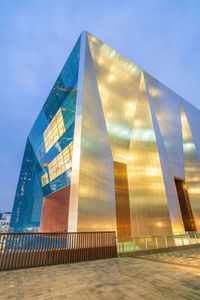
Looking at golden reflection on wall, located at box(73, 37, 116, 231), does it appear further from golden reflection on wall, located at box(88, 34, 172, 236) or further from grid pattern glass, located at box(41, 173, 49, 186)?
grid pattern glass, located at box(41, 173, 49, 186)

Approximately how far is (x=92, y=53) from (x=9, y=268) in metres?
19.3

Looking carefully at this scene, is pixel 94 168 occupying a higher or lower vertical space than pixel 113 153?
lower

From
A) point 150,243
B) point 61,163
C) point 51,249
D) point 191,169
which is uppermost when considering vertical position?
point 191,169

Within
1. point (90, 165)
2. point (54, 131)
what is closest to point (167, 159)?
point (90, 165)

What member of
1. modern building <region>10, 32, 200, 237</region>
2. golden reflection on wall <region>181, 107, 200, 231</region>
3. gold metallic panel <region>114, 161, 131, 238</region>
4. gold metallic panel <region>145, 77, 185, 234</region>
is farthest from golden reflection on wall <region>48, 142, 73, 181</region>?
golden reflection on wall <region>181, 107, 200, 231</region>

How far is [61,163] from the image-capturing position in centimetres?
1891

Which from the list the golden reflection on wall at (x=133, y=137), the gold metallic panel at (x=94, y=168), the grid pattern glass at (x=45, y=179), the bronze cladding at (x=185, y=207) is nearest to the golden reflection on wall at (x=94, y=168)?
the gold metallic panel at (x=94, y=168)

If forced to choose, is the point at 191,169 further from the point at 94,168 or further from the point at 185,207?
the point at 94,168

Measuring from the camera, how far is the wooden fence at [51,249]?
660cm

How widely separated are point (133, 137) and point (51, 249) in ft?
47.7

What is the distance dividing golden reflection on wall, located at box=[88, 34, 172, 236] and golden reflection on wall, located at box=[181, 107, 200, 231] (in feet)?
24.6

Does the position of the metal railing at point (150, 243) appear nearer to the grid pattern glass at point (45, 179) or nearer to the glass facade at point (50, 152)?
the glass facade at point (50, 152)

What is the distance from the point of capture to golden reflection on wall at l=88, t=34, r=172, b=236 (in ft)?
53.7

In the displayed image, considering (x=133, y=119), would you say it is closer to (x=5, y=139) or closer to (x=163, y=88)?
(x=163, y=88)
